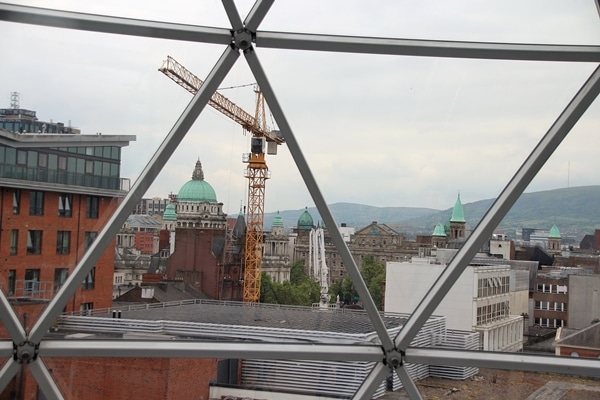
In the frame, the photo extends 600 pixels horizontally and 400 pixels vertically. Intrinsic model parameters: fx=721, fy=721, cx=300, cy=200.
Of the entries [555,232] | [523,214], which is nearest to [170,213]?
[523,214]

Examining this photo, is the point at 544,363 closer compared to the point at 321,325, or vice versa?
the point at 544,363

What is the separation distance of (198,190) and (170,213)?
31 cm

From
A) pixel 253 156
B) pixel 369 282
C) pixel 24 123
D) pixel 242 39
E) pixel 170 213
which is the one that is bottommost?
pixel 369 282

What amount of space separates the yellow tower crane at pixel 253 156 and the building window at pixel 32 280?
65.6 inches

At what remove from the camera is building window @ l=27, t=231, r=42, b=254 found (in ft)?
18.8

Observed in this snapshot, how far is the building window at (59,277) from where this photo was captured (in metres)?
5.64

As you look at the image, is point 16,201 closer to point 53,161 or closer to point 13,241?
point 13,241

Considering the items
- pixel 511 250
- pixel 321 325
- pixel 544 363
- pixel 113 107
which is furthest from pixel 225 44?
pixel 544 363

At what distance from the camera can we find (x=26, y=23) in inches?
213

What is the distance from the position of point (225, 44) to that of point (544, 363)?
3291 mm

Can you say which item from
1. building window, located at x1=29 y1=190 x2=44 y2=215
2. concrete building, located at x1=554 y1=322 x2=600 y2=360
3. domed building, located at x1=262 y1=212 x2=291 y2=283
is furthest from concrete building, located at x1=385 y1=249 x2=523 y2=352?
building window, located at x1=29 y1=190 x2=44 y2=215

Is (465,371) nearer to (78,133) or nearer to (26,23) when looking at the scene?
(78,133)

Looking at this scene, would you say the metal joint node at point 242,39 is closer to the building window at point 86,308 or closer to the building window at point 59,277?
the building window at point 59,277

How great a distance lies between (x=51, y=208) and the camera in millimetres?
5695
